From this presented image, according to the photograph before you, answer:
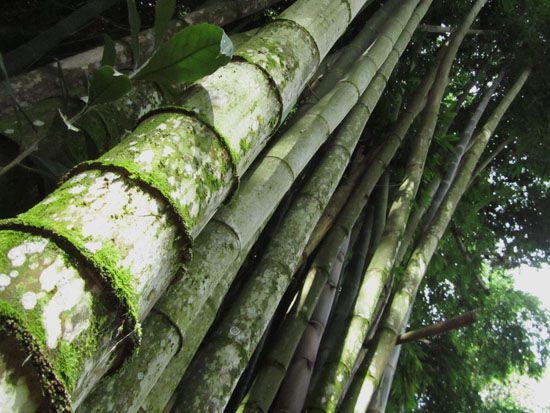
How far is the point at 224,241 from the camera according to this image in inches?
54.7

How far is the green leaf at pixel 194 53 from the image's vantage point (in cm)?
112

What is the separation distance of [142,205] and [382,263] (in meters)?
1.90

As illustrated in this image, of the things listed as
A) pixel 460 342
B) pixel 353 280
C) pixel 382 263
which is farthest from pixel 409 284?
pixel 460 342

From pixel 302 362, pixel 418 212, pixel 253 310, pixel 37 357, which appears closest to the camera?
pixel 37 357

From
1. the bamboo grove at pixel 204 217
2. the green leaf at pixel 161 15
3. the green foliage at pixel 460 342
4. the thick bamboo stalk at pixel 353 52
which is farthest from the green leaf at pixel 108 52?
the green foliage at pixel 460 342

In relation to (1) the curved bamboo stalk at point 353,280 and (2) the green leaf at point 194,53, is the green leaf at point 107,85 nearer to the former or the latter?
(2) the green leaf at point 194,53

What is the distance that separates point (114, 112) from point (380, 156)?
74.7 inches

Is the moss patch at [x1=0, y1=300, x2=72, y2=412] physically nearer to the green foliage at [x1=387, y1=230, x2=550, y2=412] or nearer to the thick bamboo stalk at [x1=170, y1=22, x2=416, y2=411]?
the thick bamboo stalk at [x1=170, y1=22, x2=416, y2=411]

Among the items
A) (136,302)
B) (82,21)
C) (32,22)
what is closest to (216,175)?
(136,302)

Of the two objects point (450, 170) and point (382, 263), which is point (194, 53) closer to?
point (382, 263)

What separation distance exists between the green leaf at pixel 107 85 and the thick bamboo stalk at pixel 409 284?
1.66 meters

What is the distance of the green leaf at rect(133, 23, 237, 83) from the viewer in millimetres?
1118

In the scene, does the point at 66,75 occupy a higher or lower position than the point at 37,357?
higher

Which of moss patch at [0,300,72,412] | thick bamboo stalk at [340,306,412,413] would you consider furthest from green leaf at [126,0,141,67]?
thick bamboo stalk at [340,306,412,413]
